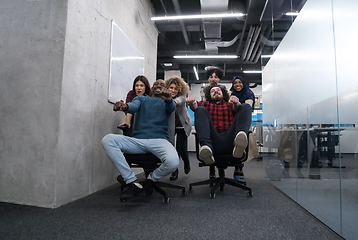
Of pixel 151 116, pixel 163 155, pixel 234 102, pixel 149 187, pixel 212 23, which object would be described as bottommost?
pixel 149 187

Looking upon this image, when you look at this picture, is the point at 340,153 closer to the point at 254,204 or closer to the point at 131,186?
the point at 254,204

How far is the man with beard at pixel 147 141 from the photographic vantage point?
1.76 m

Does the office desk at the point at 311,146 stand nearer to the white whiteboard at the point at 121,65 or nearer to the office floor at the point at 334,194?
the office floor at the point at 334,194

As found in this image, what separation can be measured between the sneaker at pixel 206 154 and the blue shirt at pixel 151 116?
34cm

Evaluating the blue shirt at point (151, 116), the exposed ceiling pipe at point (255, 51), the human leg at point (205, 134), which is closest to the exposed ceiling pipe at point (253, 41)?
the exposed ceiling pipe at point (255, 51)

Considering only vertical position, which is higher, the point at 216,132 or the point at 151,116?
the point at 151,116

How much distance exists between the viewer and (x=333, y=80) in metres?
1.33

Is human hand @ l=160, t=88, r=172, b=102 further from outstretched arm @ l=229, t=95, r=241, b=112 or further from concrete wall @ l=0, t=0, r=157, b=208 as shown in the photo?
concrete wall @ l=0, t=0, r=157, b=208

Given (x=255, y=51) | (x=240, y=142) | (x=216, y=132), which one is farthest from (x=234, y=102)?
(x=255, y=51)

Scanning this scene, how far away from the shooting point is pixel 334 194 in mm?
1323

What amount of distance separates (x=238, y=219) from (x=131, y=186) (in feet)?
2.60

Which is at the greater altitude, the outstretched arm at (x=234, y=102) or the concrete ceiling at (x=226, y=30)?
the concrete ceiling at (x=226, y=30)

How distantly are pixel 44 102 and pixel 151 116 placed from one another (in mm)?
837

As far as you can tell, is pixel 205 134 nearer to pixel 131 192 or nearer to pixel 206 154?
pixel 206 154
